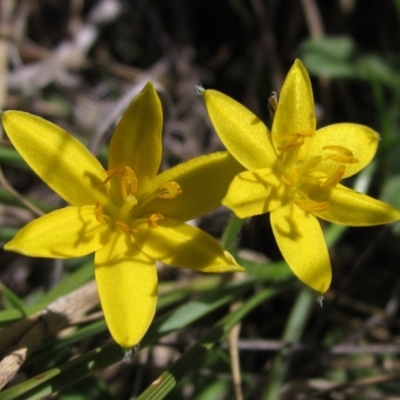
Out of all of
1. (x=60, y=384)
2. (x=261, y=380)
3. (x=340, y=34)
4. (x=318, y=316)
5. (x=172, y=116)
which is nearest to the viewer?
(x=60, y=384)

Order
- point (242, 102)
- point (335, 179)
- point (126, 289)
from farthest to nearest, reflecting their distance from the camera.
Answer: point (242, 102) < point (335, 179) < point (126, 289)

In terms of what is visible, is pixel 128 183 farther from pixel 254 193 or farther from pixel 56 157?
pixel 254 193

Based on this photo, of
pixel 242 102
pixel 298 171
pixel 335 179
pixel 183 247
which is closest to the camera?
pixel 183 247

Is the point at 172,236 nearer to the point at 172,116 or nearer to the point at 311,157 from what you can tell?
the point at 311,157

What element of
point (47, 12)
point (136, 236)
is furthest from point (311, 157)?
point (47, 12)

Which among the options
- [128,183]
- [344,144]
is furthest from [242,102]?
[128,183]

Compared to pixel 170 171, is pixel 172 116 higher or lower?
lower

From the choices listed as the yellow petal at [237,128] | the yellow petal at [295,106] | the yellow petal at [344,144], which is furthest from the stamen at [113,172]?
the yellow petal at [344,144]
